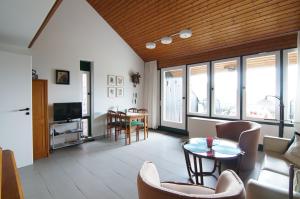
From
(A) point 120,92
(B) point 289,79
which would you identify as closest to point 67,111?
(A) point 120,92

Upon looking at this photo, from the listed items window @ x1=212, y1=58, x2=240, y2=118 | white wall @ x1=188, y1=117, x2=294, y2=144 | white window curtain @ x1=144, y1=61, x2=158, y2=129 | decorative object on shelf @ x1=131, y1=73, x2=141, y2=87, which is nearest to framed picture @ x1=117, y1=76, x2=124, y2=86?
decorative object on shelf @ x1=131, y1=73, x2=141, y2=87

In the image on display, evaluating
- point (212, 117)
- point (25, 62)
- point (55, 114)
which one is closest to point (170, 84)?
point (212, 117)

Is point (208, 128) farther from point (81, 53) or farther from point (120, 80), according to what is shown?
point (81, 53)

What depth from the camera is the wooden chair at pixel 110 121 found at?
17.2 ft

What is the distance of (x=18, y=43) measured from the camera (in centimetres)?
355

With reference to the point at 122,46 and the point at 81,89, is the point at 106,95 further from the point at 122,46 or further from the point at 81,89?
the point at 122,46

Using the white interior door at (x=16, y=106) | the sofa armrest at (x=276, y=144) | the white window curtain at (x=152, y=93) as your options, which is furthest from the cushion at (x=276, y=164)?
the white window curtain at (x=152, y=93)

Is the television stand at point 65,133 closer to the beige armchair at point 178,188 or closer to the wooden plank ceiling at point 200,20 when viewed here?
the wooden plank ceiling at point 200,20

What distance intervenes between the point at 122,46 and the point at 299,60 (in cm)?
464

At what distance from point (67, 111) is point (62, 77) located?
88 cm

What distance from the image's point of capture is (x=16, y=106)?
3129 millimetres

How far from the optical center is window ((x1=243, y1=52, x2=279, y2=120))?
399cm

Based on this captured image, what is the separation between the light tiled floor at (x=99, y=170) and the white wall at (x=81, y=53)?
4.76ft

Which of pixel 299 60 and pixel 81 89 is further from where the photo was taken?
pixel 81 89
